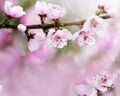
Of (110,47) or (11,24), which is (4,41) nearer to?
(11,24)

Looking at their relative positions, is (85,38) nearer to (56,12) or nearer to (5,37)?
(56,12)

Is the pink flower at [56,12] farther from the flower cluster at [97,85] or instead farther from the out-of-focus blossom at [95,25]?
the flower cluster at [97,85]

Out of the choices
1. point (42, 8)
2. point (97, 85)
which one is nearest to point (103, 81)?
point (97, 85)

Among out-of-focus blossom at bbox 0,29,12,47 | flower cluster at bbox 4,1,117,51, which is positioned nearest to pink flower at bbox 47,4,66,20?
flower cluster at bbox 4,1,117,51

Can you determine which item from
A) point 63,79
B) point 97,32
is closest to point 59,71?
point 63,79

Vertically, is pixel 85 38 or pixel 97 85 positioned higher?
pixel 85 38

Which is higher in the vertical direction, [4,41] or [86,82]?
[4,41]

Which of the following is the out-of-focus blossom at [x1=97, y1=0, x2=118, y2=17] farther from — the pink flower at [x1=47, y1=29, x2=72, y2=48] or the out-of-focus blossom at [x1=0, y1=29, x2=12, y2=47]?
the out-of-focus blossom at [x1=0, y1=29, x2=12, y2=47]
